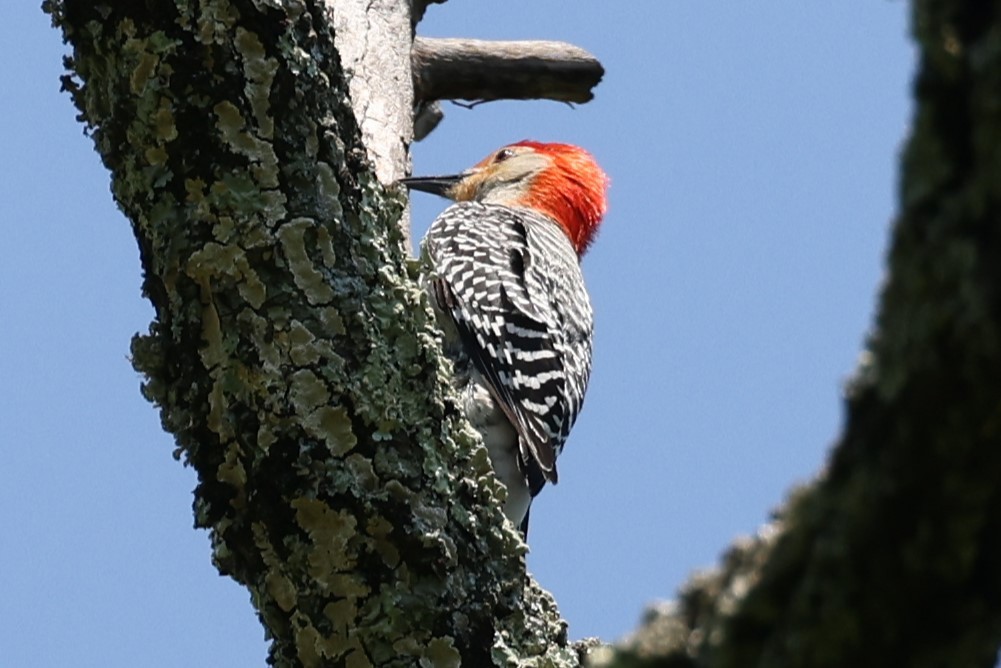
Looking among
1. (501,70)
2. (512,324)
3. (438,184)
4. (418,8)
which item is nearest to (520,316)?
(512,324)

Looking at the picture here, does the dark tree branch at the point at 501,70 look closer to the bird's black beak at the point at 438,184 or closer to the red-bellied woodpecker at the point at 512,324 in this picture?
the red-bellied woodpecker at the point at 512,324

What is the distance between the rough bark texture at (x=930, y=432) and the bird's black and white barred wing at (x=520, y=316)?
162 inches

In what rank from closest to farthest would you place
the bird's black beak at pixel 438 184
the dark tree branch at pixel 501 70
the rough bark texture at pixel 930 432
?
the rough bark texture at pixel 930 432 < the dark tree branch at pixel 501 70 < the bird's black beak at pixel 438 184

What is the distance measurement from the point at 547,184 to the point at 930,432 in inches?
292

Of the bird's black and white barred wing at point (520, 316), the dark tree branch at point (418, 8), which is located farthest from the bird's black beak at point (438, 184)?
the dark tree branch at point (418, 8)

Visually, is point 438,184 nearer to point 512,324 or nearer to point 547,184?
point 547,184

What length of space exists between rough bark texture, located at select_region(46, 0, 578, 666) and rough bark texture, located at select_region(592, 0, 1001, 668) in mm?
2049

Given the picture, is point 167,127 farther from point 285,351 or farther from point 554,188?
point 554,188

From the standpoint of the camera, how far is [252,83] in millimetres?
3639

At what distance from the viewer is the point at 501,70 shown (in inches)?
274

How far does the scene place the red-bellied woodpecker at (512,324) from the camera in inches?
233

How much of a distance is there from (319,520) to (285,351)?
40cm

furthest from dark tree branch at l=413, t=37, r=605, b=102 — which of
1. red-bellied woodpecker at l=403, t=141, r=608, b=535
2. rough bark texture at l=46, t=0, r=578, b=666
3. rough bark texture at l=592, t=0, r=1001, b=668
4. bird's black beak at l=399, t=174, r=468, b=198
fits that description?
rough bark texture at l=592, t=0, r=1001, b=668

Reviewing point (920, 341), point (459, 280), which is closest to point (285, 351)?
point (920, 341)
